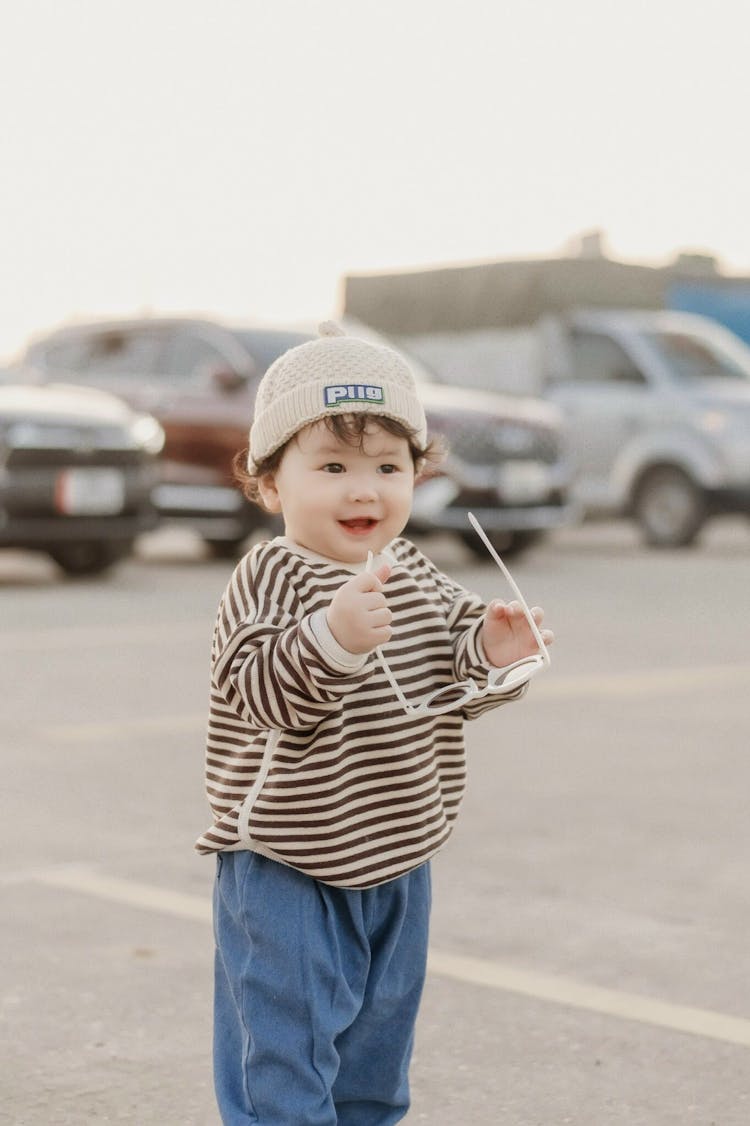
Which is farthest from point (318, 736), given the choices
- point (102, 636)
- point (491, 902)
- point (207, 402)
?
point (207, 402)

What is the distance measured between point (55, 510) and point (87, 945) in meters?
7.92

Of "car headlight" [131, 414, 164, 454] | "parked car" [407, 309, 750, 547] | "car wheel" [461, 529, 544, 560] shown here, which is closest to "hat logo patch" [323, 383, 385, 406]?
"car headlight" [131, 414, 164, 454]

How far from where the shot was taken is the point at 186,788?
5.63 m

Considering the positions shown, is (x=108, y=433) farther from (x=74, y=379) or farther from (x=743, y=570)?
(x=743, y=570)

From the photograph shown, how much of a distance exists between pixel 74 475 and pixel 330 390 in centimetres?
952

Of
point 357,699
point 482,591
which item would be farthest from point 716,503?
point 357,699

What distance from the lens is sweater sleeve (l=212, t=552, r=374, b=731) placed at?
238 centimetres

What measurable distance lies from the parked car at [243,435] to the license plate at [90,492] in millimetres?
1374

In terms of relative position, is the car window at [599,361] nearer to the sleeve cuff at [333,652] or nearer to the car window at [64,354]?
the car window at [64,354]

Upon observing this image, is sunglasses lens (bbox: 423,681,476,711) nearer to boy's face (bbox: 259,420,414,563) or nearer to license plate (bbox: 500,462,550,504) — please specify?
boy's face (bbox: 259,420,414,563)

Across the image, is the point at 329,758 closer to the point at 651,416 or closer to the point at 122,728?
the point at 122,728

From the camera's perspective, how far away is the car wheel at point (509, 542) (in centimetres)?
1376

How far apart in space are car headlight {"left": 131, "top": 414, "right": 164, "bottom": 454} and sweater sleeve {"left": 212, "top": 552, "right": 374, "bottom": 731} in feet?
32.3

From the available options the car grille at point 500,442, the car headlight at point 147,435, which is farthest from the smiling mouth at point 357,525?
the car grille at point 500,442
